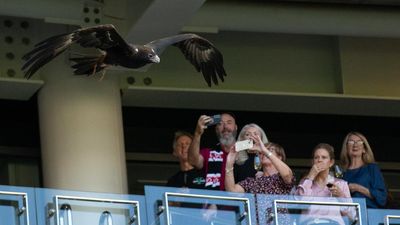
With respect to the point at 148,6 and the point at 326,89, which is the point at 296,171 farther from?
the point at 148,6

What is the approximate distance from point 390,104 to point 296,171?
6.34 ft

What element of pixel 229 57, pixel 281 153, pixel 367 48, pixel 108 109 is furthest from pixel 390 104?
pixel 281 153

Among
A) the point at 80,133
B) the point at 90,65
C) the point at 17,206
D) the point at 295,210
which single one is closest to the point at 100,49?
the point at 90,65

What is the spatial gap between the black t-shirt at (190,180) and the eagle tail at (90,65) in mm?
1506

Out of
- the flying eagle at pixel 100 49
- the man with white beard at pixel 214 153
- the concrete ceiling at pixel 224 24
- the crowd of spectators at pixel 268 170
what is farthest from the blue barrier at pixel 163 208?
the concrete ceiling at pixel 224 24

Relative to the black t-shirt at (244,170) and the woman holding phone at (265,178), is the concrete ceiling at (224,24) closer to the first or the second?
the black t-shirt at (244,170)

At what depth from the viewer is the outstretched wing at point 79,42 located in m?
17.4

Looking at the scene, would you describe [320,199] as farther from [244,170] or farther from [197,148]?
[197,148]

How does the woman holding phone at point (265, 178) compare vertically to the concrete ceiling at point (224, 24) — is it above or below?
below

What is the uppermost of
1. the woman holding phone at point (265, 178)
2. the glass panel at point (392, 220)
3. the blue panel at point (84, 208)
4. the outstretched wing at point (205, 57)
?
the outstretched wing at point (205, 57)

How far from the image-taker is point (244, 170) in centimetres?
1783

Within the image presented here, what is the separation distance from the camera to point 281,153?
1789 centimetres

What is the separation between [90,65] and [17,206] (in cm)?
189

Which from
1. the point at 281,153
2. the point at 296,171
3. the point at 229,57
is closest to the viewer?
the point at 281,153
